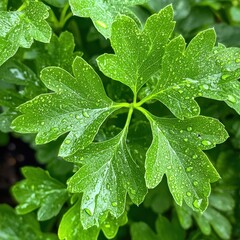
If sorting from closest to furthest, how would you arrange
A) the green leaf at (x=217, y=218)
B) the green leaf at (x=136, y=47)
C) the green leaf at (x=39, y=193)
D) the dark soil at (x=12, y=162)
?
the green leaf at (x=136, y=47), the green leaf at (x=39, y=193), the green leaf at (x=217, y=218), the dark soil at (x=12, y=162)

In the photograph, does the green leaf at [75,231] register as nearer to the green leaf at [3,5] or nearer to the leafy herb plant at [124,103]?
the leafy herb plant at [124,103]

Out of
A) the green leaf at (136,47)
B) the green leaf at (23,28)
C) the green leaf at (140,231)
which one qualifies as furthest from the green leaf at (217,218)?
the green leaf at (23,28)

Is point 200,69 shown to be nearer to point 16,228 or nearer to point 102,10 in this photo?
point 102,10

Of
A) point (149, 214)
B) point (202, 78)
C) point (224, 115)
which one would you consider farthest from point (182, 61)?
point (149, 214)

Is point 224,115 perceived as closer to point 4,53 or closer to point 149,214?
point 149,214

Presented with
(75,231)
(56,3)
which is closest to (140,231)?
(75,231)

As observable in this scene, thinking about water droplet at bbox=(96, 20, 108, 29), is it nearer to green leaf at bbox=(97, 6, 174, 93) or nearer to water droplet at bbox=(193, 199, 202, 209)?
green leaf at bbox=(97, 6, 174, 93)
